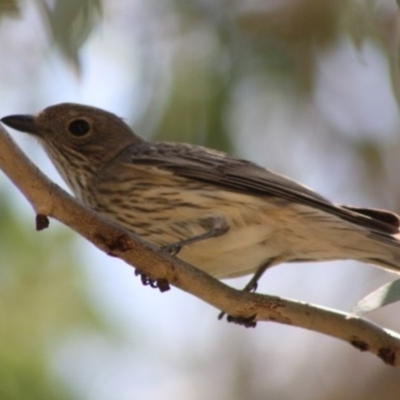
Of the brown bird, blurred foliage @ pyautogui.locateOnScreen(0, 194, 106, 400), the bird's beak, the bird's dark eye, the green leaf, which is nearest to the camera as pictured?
the green leaf

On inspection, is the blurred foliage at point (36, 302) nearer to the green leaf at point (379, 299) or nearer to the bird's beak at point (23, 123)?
the bird's beak at point (23, 123)

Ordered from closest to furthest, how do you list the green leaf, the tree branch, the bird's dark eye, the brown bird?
the tree branch, the green leaf, the brown bird, the bird's dark eye

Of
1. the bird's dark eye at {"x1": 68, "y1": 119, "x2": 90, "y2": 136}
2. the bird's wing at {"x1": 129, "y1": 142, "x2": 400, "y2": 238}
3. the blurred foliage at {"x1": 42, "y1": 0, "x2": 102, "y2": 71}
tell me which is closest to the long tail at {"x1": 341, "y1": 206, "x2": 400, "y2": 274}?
the bird's wing at {"x1": 129, "y1": 142, "x2": 400, "y2": 238}

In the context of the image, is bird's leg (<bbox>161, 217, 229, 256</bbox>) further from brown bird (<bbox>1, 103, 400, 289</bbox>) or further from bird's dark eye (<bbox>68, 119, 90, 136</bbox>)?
bird's dark eye (<bbox>68, 119, 90, 136</bbox>)

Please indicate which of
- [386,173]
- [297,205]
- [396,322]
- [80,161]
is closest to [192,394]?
[396,322]

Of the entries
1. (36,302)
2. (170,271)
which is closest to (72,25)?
(170,271)

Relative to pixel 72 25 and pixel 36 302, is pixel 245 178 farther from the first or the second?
pixel 36 302
